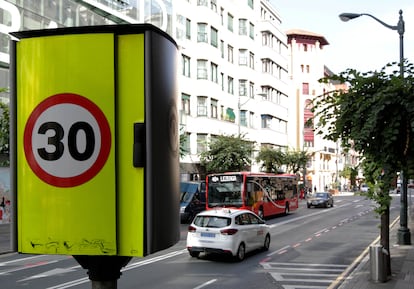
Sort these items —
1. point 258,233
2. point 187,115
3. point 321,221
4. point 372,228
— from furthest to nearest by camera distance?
point 187,115 → point 321,221 → point 372,228 → point 258,233

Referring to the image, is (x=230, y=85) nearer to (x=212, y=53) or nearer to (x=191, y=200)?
(x=212, y=53)

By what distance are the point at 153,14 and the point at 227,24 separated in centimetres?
1591

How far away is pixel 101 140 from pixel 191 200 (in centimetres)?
2957

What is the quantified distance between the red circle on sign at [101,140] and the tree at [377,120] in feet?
30.4

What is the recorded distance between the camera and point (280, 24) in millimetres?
75562

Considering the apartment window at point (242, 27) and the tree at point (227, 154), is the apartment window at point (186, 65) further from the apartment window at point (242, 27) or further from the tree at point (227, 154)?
the apartment window at point (242, 27)

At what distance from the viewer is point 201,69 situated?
1923 inches

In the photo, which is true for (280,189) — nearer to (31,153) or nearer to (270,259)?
(270,259)

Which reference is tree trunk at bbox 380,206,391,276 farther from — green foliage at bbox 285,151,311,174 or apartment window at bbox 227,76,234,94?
green foliage at bbox 285,151,311,174

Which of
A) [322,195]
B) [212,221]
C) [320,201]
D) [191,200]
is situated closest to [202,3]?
[322,195]

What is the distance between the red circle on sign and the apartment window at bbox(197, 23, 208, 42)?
47.0m

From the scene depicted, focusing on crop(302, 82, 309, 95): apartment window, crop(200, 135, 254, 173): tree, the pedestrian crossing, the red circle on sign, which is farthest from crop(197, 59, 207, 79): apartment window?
crop(302, 82, 309, 95): apartment window

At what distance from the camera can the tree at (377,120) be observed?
11.2 metres

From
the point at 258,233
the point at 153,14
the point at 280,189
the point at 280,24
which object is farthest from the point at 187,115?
the point at 280,24
